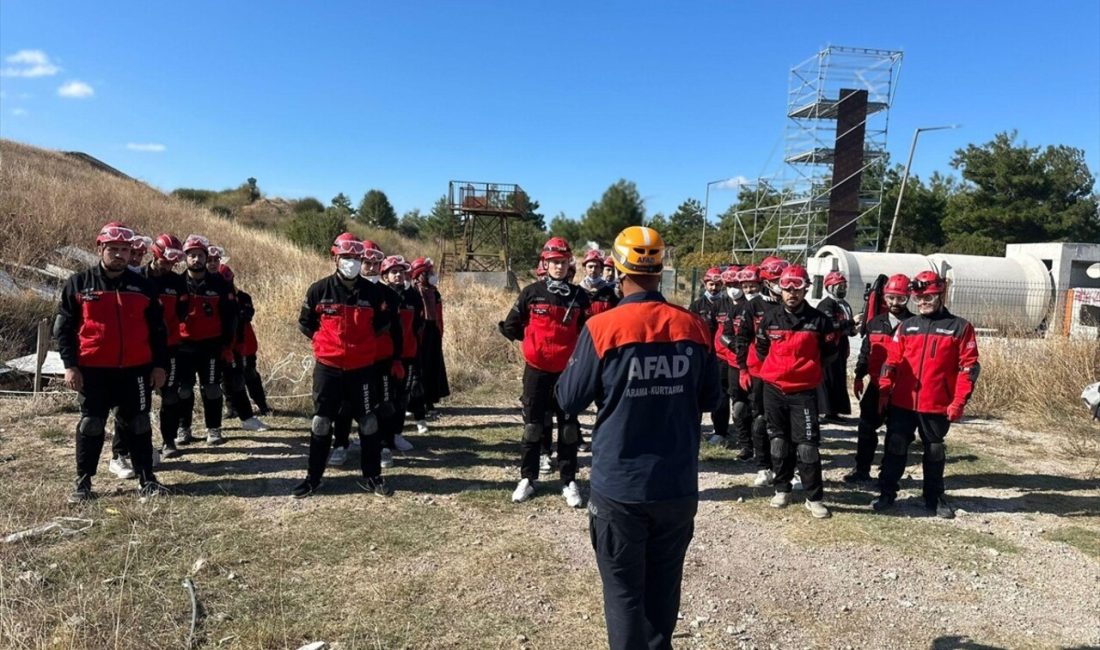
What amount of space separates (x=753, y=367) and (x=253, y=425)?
5.47 meters

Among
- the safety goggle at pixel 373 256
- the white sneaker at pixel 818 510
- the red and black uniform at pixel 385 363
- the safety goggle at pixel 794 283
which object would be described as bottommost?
the white sneaker at pixel 818 510

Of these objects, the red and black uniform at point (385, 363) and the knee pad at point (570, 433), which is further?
the red and black uniform at point (385, 363)

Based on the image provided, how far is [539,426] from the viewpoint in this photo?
208 inches

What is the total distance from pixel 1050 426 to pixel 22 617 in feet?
33.7

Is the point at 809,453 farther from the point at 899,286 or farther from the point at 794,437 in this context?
Answer: the point at 899,286

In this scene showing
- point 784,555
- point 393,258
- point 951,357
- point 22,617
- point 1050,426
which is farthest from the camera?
point 1050,426

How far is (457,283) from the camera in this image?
1920cm

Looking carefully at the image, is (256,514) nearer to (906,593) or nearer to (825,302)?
(906,593)

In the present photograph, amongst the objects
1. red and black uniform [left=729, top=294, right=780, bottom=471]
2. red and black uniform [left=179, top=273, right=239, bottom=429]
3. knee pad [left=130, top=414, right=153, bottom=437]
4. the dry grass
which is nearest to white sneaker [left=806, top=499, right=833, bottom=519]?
red and black uniform [left=729, top=294, right=780, bottom=471]

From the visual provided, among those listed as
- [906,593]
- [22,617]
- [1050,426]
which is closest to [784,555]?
[906,593]

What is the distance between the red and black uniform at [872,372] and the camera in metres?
5.80

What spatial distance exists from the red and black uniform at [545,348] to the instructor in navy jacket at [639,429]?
99.1 inches

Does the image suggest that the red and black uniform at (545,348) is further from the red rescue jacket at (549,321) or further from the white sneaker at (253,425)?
the white sneaker at (253,425)

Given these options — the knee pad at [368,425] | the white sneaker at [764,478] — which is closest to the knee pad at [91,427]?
the knee pad at [368,425]
